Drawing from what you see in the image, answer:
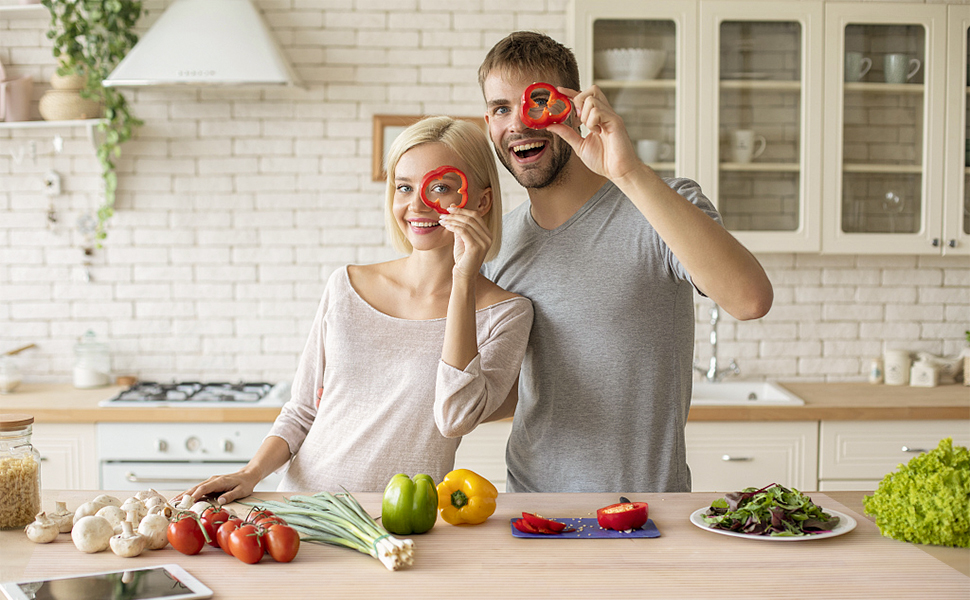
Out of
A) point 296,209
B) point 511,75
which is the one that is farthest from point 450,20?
point 511,75

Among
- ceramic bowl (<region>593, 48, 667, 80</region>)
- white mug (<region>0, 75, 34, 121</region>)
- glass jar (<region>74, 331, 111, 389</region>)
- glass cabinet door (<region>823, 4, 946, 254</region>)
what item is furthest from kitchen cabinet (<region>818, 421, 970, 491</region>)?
white mug (<region>0, 75, 34, 121</region>)

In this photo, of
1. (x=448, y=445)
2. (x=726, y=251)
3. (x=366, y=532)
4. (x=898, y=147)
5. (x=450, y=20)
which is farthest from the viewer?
(x=450, y=20)

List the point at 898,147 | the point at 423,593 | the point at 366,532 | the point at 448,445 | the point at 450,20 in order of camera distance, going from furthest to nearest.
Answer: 1. the point at 450,20
2. the point at 898,147
3. the point at 448,445
4. the point at 366,532
5. the point at 423,593

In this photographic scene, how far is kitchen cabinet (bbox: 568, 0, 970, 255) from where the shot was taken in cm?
333

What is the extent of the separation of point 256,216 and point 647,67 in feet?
6.03

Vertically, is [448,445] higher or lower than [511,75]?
lower

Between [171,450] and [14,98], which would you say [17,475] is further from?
[14,98]

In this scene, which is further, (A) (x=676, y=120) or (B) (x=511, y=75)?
(A) (x=676, y=120)

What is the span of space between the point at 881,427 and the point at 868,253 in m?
0.75

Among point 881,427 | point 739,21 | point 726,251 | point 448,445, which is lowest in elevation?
point 881,427

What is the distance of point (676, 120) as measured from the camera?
11.1 feet

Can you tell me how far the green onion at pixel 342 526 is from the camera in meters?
1.33

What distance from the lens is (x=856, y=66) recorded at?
3.39 m

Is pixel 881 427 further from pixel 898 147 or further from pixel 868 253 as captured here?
pixel 898 147
